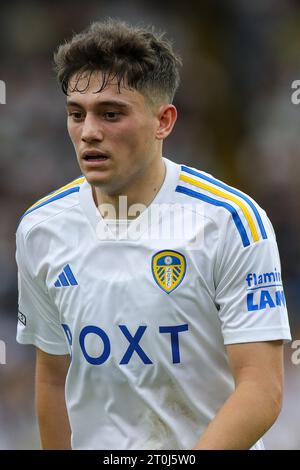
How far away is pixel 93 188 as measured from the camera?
3635mm

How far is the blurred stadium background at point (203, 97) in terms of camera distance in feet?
27.2

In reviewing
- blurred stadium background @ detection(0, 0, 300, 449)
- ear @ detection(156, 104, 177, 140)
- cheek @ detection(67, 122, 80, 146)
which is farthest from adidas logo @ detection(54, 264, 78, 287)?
blurred stadium background @ detection(0, 0, 300, 449)

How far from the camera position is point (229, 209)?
3322mm

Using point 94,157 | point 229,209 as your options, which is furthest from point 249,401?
point 94,157

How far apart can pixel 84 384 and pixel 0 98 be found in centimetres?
502

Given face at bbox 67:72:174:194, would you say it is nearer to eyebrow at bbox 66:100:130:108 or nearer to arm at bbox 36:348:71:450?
eyebrow at bbox 66:100:130:108

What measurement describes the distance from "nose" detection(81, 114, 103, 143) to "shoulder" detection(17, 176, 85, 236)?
17.2 inches

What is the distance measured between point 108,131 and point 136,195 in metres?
0.31

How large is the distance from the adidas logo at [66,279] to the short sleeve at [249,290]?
572 mm

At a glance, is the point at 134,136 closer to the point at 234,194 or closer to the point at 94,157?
the point at 94,157

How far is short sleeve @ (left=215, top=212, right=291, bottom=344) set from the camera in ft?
10.5

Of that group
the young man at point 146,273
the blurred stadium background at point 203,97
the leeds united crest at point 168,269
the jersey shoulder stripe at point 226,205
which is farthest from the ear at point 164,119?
the blurred stadium background at point 203,97
